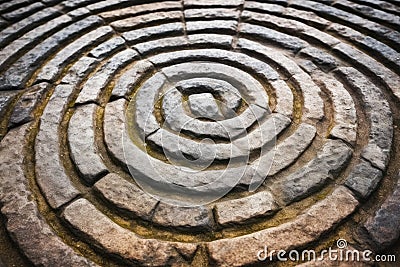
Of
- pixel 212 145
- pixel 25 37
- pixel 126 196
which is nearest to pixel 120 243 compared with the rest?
pixel 126 196

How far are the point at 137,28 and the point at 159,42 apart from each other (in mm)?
334

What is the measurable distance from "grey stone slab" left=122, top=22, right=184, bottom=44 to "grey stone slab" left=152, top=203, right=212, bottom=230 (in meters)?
1.56

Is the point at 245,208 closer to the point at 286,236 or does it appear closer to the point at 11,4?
the point at 286,236

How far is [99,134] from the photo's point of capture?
2.06 m

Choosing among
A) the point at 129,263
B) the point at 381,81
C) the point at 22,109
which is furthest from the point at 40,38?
the point at 381,81

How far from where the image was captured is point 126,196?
174 cm

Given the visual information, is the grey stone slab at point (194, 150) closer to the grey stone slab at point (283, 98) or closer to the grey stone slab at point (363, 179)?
the grey stone slab at point (283, 98)

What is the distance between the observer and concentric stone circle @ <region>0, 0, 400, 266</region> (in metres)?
1.61

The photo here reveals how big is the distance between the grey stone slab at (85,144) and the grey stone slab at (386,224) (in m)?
1.32

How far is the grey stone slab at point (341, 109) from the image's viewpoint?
2039mm

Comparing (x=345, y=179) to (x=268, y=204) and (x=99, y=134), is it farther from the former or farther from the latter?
(x=99, y=134)

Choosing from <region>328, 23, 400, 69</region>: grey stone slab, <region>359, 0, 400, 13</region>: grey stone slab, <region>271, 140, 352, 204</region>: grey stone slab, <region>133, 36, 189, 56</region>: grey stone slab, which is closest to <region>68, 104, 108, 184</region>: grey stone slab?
<region>133, 36, 189, 56</region>: grey stone slab

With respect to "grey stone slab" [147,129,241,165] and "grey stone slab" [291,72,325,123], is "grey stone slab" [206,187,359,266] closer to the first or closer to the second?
"grey stone slab" [147,129,241,165]

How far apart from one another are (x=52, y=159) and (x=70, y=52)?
1063 mm
